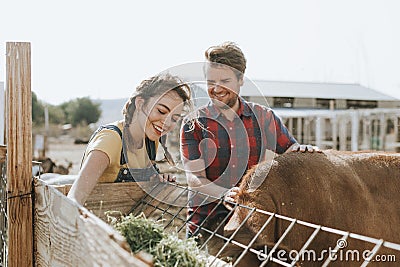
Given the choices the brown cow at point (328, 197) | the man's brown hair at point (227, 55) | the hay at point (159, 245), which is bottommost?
the brown cow at point (328, 197)

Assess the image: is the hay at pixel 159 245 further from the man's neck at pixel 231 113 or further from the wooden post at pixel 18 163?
the man's neck at pixel 231 113

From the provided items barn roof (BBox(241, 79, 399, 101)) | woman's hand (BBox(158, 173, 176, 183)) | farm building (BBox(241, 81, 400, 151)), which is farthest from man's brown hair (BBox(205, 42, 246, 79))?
barn roof (BBox(241, 79, 399, 101))

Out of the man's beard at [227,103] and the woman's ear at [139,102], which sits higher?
the woman's ear at [139,102]

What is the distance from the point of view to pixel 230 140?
3436 millimetres

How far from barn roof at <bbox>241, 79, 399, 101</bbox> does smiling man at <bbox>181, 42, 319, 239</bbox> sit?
19.3m

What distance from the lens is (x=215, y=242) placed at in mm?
2279

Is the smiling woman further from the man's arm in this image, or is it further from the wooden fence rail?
the wooden fence rail

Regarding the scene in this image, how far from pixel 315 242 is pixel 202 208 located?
0.74 meters

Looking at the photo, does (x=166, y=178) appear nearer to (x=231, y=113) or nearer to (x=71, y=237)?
(x=231, y=113)

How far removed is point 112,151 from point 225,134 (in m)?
1.06

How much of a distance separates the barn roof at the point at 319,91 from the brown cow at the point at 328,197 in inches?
752

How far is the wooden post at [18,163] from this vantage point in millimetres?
2084

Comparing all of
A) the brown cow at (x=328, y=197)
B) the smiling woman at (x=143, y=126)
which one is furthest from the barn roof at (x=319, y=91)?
the smiling woman at (x=143, y=126)

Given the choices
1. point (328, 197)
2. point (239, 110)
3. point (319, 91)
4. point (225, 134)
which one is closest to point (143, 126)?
point (225, 134)
